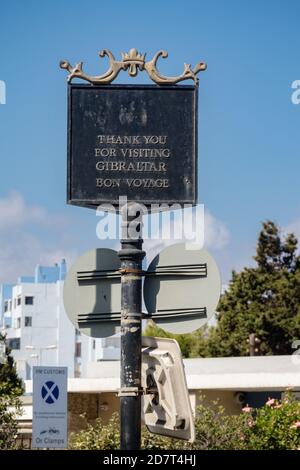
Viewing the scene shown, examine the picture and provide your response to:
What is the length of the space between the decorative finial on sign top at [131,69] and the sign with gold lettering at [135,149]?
0.07 meters

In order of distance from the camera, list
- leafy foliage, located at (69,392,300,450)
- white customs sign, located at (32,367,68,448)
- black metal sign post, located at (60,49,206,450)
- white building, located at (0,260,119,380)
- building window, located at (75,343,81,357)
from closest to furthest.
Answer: black metal sign post, located at (60,49,206,450) < white customs sign, located at (32,367,68,448) < leafy foliage, located at (69,392,300,450) < white building, located at (0,260,119,380) < building window, located at (75,343,81,357)

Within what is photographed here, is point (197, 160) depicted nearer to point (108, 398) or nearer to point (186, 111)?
point (186, 111)

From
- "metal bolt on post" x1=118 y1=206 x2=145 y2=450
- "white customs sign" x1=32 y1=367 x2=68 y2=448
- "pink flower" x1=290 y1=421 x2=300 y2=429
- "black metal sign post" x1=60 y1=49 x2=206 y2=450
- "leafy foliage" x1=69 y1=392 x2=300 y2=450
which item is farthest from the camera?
"leafy foliage" x1=69 y1=392 x2=300 y2=450

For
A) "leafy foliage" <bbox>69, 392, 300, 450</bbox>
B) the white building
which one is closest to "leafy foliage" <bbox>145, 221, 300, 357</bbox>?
"leafy foliage" <bbox>69, 392, 300, 450</bbox>

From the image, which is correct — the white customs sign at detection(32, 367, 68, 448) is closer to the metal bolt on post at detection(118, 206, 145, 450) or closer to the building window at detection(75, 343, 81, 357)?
the metal bolt on post at detection(118, 206, 145, 450)

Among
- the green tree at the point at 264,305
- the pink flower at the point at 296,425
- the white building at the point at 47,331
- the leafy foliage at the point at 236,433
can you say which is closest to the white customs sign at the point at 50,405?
the leafy foliage at the point at 236,433

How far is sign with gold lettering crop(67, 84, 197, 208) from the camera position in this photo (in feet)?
22.5

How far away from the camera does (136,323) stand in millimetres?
6734

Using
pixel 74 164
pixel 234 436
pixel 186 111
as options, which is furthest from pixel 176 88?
pixel 234 436

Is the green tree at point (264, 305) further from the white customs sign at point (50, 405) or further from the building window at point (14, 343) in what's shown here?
the building window at point (14, 343)

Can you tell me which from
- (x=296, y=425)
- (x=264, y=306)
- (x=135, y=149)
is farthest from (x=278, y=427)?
(x=264, y=306)

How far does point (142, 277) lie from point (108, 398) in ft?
78.0

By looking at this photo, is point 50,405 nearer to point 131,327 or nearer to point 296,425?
point 131,327

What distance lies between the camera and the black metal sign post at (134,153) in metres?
6.85
